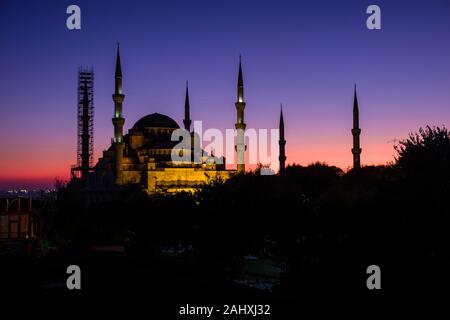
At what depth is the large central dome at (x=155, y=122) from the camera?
83.8m

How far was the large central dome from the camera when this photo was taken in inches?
3300

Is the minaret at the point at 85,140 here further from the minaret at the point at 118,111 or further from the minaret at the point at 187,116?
the minaret at the point at 187,116

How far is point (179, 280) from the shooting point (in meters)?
10.7

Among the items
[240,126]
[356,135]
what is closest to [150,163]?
[240,126]

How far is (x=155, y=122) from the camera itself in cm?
8406

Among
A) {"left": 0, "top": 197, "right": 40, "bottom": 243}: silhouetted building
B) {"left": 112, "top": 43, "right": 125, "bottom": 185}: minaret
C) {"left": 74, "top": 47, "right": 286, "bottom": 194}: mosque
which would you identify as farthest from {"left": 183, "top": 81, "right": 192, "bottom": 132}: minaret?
{"left": 0, "top": 197, "right": 40, "bottom": 243}: silhouetted building

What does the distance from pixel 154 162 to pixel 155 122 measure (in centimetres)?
1336

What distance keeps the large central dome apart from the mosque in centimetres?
231

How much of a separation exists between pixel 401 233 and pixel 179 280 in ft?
23.6

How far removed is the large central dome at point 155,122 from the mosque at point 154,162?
7.58 ft

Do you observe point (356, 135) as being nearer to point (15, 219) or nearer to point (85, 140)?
point (85, 140)

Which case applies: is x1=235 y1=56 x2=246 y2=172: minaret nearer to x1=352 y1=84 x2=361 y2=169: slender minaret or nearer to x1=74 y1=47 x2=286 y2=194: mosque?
x1=74 y1=47 x2=286 y2=194: mosque
